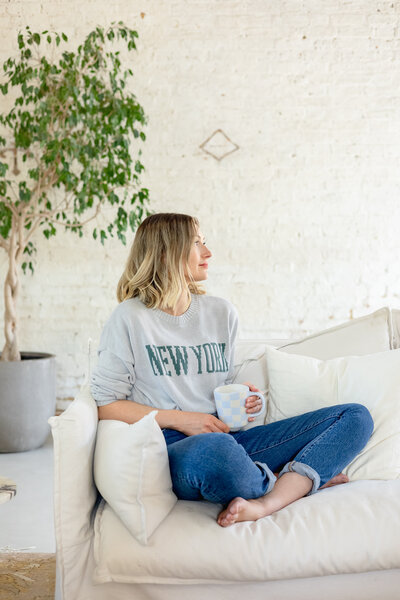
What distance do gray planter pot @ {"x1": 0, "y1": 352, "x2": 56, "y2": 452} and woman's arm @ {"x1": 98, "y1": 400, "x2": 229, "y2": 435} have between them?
174 centimetres

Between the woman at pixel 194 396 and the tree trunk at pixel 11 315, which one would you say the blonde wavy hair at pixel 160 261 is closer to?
the woman at pixel 194 396

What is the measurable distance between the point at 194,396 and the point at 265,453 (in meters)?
0.26

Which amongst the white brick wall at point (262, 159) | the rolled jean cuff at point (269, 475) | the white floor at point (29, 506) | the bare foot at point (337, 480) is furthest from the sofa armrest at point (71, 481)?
the white brick wall at point (262, 159)

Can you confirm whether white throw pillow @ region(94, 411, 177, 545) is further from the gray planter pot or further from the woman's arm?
the gray planter pot

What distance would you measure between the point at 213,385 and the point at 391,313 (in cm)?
66

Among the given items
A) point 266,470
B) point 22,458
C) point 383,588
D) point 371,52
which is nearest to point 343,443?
point 266,470

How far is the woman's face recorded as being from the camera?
1961mm

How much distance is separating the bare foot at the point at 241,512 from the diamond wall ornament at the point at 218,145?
107 inches

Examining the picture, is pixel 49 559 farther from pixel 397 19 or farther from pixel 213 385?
pixel 397 19

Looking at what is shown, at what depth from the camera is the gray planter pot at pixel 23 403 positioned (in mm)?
3330

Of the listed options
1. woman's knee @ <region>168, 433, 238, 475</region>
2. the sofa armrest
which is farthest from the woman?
the sofa armrest

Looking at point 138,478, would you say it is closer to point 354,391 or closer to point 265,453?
point 265,453

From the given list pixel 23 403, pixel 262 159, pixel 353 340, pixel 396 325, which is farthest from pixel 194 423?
pixel 262 159

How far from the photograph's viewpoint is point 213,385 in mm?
1866
